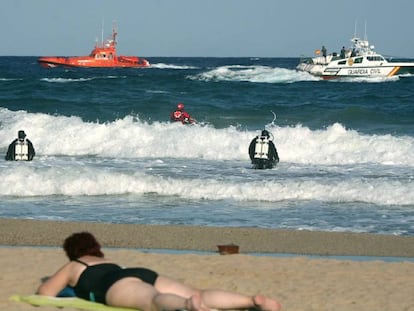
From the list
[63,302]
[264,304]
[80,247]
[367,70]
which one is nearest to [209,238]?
[80,247]

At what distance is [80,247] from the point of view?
7055 millimetres

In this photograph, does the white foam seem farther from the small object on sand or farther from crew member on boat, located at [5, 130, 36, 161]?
the small object on sand

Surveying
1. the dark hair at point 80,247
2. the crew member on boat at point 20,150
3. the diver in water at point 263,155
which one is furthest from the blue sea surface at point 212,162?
the dark hair at point 80,247

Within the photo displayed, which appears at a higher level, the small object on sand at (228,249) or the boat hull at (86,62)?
the boat hull at (86,62)

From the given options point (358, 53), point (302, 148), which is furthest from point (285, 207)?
point (358, 53)

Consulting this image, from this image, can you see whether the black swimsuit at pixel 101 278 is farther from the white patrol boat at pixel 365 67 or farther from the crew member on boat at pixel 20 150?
the white patrol boat at pixel 365 67

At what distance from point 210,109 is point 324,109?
3987 millimetres

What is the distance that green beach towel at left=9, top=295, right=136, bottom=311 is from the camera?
22.0 feet

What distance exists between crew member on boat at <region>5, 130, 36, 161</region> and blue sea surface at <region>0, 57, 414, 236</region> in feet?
1.07

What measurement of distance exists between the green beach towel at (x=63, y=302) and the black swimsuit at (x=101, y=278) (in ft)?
0.18

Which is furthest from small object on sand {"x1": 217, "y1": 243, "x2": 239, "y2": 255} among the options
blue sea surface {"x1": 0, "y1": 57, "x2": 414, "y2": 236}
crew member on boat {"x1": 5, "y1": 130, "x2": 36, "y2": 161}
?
crew member on boat {"x1": 5, "y1": 130, "x2": 36, "y2": 161}

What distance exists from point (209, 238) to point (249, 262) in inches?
65.5

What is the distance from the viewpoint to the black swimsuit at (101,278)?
22.0 feet

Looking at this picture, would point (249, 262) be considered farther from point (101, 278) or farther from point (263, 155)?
point (263, 155)
